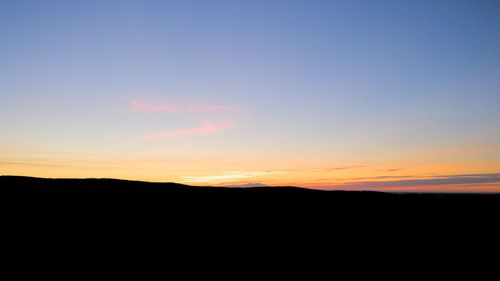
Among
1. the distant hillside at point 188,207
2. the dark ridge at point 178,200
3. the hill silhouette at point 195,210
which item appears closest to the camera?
the hill silhouette at point 195,210

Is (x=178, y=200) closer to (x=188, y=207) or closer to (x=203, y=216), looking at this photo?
(x=188, y=207)

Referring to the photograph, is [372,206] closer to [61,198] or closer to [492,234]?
[492,234]

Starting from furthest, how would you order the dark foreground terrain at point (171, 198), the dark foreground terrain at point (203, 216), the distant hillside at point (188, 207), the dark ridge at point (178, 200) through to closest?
the dark foreground terrain at point (171, 198), the dark ridge at point (178, 200), the distant hillside at point (188, 207), the dark foreground terrain at point (203, 216)

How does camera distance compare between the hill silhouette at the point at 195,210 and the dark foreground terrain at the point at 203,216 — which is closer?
the dark foreground terrain at the point at 203,216

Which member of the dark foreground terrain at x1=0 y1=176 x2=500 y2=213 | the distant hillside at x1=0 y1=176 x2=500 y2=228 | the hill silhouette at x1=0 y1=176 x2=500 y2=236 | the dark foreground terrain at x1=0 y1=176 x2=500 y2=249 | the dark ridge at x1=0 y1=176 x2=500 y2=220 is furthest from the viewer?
the dark foreground terrain at x1=0 y1=176 x2=500 y2=213

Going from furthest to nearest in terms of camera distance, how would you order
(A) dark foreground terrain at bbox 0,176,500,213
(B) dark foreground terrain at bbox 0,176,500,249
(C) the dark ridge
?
(A) dark foreground terrain at bbox 0,176,500,213
(C) the dark ridge
(B) dark foreground terrain at bbox 0,176,500,249

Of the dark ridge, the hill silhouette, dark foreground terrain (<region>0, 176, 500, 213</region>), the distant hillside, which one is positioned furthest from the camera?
dark foreground terrain (<region>0, 176, 500, 213</region>)

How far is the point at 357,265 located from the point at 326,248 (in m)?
1.16

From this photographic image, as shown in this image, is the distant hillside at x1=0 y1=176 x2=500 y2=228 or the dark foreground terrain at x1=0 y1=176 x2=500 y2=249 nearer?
the dark foreground terrain at x1=0 y1=176 x2=500 y2=249

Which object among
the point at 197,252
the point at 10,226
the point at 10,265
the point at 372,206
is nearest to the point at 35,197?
the point at 10,226

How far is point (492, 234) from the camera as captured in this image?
13.6 metres

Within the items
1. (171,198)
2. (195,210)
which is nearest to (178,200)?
(171,198)

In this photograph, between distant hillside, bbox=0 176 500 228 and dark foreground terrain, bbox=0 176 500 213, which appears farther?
dark foreground terrain, bbox=0 176 500 213

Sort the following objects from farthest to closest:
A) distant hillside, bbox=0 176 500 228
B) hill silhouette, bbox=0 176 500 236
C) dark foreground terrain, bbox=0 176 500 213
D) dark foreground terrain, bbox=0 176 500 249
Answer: dark foreground terrain, bbox=0 176 500 213 < distant hillside, bbox=0 176 500 228 < hill silhouette, bbox=0 176 500 236 < dark foreground terrain, bbox=0 176 500 249
